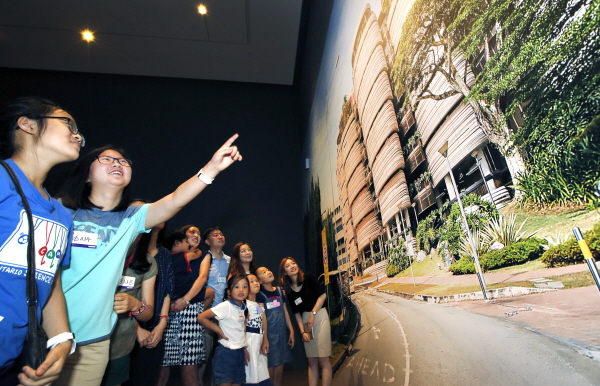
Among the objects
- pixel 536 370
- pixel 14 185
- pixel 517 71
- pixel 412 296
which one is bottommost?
pixel 536 370

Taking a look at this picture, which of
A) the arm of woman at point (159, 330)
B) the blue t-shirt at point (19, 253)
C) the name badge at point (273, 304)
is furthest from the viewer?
the name badge at point (273, 304)

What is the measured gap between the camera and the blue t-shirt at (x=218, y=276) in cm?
267

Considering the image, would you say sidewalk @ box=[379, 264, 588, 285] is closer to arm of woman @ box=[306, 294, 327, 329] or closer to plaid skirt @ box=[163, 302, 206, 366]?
arm of woman @ box=[306, 294, 327, 329]

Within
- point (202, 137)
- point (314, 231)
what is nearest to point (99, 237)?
point (314, 231)

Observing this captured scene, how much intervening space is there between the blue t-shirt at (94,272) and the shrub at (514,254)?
45.5 inches

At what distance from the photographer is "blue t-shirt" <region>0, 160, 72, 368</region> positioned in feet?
2.04

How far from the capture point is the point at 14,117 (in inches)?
32.3

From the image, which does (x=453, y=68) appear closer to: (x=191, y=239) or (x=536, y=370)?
(x=536, y=370)

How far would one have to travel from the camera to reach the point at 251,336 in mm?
2215

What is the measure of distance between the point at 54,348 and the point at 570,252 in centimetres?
122

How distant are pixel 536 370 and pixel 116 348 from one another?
1.38m

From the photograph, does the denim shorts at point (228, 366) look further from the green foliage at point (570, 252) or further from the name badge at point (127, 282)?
the green foliage at point (570, 252)

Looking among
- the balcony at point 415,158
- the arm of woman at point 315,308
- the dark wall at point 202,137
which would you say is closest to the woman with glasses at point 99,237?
the balcony at point 415,158

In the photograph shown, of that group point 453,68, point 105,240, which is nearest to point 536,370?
point 453,68
